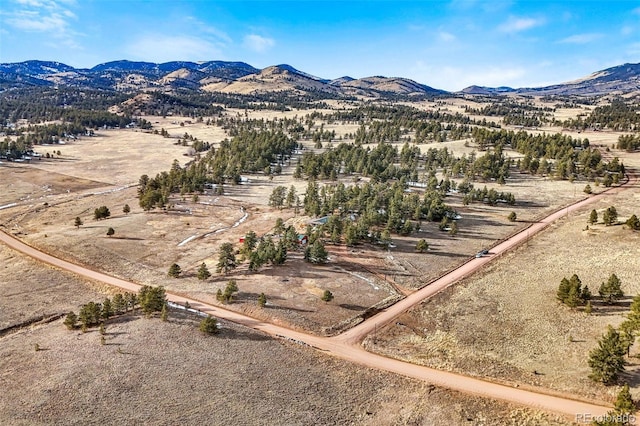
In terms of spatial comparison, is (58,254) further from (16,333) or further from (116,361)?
(116,361)

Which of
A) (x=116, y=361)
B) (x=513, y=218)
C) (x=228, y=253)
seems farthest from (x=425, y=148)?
(x=116, y=361)

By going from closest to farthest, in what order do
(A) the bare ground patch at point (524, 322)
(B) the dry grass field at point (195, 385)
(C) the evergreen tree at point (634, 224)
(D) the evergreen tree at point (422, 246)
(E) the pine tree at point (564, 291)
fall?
(B) the dry grass field at point (195, 385)
(A) the bare ground patch at point (524, 322)
(E) the pine tree at point (564, 291)
(D) the evergreen tree at point (422, 246)
(C) the evergreen tree at point (634, 224)

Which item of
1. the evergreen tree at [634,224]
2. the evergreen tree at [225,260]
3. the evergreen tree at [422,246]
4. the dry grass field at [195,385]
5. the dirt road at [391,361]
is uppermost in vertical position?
the evergreen tree at [634,224]

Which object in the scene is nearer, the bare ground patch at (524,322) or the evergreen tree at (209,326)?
the bare ground patch at (524,322)

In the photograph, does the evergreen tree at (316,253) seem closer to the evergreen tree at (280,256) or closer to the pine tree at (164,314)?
the evergreen tree at (280,256)

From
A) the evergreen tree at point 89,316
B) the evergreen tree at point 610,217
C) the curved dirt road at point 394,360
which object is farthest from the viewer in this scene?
the evergreen tree at point 610,217

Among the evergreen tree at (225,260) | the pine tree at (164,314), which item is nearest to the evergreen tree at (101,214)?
the evergreen tree at (225,260)

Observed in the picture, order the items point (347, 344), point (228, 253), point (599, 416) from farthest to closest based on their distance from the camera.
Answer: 1. point (228, 253)
2. point (347, 344)
3. point (599, 416)
